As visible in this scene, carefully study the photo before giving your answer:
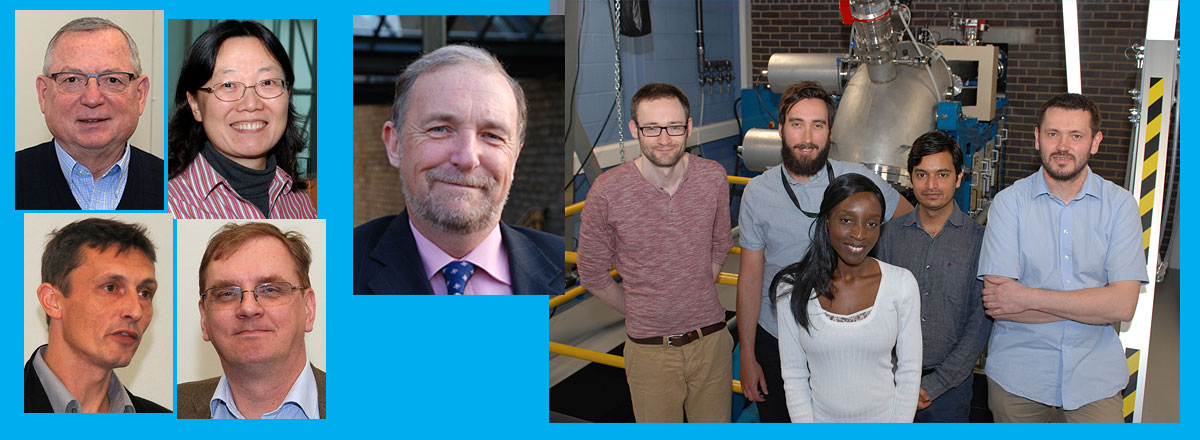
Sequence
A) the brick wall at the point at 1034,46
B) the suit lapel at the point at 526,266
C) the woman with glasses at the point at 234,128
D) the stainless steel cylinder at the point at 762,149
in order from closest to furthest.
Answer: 1. the woman with glasses at the point at 234,128
2. the suit lapel at the point at 526,266
3. the brick wall at the point at 1034,46
4. the stainless steel cylinder at the point at 762,149

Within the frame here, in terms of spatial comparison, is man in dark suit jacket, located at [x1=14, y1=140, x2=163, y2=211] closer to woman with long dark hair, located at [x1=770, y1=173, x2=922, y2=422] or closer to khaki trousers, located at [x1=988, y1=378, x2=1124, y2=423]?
woman with long dark hair, located at [x1=770, y1=173, x2=922, y2=422]

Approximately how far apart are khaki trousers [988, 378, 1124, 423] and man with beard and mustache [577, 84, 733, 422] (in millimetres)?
786

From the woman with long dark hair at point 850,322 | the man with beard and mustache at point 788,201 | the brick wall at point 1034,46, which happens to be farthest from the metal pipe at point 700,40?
the woman with long dark hair at point 850,322

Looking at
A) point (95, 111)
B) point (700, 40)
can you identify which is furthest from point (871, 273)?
point (700, 40)

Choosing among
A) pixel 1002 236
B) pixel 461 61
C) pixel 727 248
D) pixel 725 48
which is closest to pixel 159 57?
pixel 461 61

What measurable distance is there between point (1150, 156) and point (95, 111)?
3.01m

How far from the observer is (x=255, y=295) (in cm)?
249

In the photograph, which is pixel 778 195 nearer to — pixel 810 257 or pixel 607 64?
pixel 810 257

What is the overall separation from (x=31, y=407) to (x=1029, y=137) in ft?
17.2

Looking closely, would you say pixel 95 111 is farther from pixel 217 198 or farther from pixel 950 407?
pixel 950 407

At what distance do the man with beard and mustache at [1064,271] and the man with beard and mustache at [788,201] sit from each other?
324 millimetres

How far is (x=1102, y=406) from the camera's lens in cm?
249

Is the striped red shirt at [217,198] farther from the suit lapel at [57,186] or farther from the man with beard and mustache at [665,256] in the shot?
the man with beard and mustache at [665,256]

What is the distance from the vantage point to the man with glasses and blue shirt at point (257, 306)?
2.49 m
